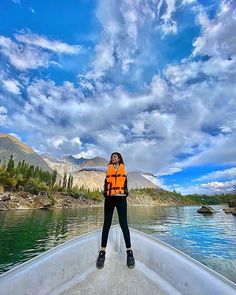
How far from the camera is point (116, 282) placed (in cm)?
375

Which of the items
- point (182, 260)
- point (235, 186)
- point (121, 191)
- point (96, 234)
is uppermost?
point (235, 186)

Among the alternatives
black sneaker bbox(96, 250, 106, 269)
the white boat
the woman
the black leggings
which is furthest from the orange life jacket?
the white boat

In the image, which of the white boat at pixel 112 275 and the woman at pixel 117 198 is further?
the woman at pixel 117 198

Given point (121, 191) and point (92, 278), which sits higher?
point (121, 191)

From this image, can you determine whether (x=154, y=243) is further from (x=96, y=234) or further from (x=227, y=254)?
(x=227, y=254)

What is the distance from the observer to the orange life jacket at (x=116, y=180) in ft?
15.1

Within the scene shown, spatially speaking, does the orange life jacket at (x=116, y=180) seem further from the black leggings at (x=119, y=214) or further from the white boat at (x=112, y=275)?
the white boat at (x=112, y=275)

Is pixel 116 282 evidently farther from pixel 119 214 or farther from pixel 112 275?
pixel 119 214

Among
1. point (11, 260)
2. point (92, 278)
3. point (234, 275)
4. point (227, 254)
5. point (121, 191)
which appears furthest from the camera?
point (227, 254)

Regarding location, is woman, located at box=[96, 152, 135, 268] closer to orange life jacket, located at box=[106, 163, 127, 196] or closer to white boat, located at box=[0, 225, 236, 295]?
orange life jacket, located at box=[106, 163, 127, 196]

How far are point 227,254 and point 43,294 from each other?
15.4 meters

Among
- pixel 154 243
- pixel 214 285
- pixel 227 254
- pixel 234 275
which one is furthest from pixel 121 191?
pixel 227 254

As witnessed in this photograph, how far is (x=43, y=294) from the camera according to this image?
3.36 meters

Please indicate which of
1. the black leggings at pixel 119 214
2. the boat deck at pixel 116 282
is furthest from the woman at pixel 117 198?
the boat deck at pixel 116 282
